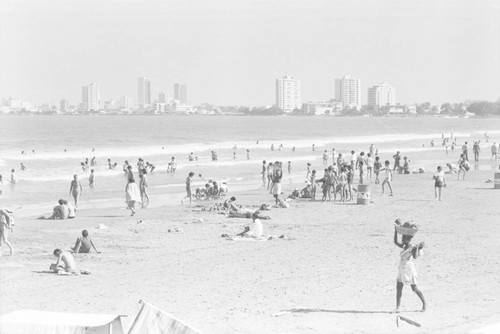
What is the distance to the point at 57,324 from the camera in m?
8.02

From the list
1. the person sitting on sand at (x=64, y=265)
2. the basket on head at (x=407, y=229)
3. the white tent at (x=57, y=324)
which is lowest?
the person sitting on sand at (x=64, y=265)

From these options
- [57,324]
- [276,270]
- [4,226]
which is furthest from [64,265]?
[57,324]

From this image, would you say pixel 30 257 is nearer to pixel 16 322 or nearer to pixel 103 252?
pixel 103 252

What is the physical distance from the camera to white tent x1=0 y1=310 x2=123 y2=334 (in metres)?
7.98

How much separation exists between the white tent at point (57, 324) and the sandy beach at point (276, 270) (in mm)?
1246

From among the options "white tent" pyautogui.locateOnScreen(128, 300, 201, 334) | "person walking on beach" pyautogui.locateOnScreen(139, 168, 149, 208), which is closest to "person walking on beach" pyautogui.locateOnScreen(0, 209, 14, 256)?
"white tent" pyautogui.locateOnScreen(128, 300, 201, 334)

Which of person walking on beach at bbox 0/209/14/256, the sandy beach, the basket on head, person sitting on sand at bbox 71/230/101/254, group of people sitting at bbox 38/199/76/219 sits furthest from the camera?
group of people sitting at bbox 38/199/76/219

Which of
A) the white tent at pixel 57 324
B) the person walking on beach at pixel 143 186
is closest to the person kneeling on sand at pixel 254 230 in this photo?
the person walking on beach at pixel 143 186

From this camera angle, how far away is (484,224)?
19500 millimetres

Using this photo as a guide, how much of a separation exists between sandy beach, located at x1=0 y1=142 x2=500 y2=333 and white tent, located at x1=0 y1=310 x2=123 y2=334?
1246mm

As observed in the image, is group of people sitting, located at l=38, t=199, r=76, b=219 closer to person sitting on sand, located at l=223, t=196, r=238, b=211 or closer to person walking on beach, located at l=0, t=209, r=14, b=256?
person sitting on sand, located at l=223, t=196, r=238, b=211

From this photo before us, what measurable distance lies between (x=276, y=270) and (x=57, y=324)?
6.53 metres

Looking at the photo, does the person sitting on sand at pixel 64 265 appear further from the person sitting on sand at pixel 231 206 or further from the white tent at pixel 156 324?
the person sitting on sand at pixel 231 206

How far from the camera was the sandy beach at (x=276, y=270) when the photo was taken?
35.6ft
